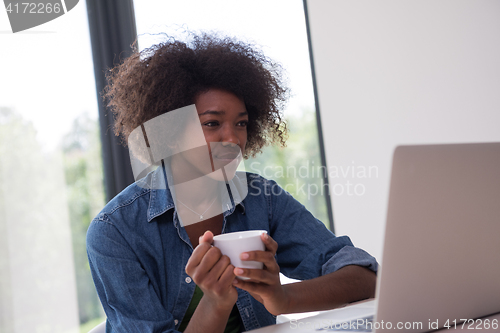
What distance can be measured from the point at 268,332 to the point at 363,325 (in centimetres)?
18

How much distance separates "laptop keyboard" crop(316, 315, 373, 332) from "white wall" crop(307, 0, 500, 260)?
3.18 ft

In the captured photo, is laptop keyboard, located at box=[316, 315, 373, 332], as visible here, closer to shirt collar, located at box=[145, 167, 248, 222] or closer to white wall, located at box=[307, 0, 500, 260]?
shirt collar, located at box=[145, 167, 248, 222]

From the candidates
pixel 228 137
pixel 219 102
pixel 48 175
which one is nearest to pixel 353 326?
pixel 228 137

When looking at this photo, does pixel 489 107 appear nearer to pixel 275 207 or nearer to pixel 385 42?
pixel 385 42

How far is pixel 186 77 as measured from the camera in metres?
1.26

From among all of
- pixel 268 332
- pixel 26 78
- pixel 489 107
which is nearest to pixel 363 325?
pixel 268 332

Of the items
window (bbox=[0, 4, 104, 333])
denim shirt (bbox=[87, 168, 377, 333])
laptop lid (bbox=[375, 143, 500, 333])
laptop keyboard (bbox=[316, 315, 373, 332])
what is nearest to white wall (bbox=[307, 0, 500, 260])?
denim shirt (bbox=[87, 168, 377, 333])

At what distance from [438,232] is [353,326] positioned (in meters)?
0.28

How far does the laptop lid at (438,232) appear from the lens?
1.68ft

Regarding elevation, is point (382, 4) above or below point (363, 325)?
above

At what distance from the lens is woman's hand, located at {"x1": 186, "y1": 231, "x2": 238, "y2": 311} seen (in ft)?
2.32

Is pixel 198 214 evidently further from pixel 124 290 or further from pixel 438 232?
pixel 438 232

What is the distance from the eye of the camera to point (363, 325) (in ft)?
2.37

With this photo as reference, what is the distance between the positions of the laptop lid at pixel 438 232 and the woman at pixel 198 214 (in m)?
0.28
